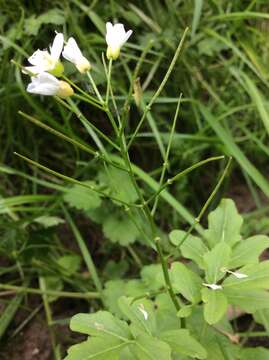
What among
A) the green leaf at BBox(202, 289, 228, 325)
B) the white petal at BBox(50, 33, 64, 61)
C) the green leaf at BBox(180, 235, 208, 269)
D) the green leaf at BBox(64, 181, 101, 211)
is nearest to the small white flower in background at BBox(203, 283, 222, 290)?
the green leaf at BBox(202, 289, 228, 325)

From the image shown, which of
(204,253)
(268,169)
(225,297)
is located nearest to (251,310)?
(225,297)

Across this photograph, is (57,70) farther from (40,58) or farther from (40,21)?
(40,21)

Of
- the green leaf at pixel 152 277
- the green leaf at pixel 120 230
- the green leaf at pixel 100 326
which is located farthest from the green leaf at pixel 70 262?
the green leaf at pixel 100 326

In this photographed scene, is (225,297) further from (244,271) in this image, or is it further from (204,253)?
(204,253)

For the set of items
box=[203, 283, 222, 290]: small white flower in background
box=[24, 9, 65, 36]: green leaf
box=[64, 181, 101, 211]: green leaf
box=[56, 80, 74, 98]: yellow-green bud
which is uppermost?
box=[24, 9, 65, 36]: green leaf

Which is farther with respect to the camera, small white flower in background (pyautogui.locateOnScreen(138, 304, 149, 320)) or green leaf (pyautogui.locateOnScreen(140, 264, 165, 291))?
green leaf (pyautogui.locateOnScreen(140, 264, 165, 291))

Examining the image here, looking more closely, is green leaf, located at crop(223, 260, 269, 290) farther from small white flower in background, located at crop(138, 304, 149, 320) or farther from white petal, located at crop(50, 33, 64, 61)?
white petal, located at crop(50, 33, 64, 61)
